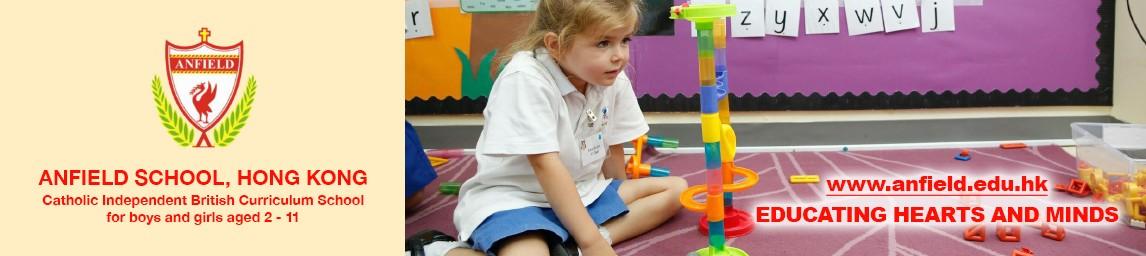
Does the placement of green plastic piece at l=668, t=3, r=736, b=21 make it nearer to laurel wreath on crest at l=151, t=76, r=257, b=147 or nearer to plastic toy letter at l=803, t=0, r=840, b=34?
laurel wreath on crest at l=151, t=76, r=257, b=147

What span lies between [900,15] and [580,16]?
108cm

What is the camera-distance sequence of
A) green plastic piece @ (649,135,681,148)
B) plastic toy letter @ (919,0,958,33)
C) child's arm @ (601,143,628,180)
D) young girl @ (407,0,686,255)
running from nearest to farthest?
young girl @ (407,0,686,255), child's arm @ (601,143,628,180), green plastic piece @ (649,135,681,148), plastic toy letter @ (919,0,958,33)

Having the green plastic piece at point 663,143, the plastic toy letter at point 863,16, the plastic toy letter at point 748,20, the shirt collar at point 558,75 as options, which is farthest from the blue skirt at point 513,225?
the plastic toy letter at point 863,16

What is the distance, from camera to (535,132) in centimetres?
95

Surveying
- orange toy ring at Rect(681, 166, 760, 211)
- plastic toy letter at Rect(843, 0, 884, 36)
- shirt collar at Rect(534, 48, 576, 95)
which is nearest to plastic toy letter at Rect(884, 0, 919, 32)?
plastic toy letter at Rect(843, 0, 884, 36)

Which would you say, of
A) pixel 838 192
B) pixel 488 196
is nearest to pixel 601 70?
pixel 488 196

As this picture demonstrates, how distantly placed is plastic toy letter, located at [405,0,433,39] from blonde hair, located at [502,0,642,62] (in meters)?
0.91

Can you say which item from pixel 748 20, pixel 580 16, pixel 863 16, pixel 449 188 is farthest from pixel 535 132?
pixel 863 16

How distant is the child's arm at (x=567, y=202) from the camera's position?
3.14 ft

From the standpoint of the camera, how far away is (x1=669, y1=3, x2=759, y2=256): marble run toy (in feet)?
2.87

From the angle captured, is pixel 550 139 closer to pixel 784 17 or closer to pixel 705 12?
pixel 705 12

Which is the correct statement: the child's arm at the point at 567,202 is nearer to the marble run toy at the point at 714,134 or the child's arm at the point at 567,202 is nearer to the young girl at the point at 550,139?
the young girl at the point at 550,139

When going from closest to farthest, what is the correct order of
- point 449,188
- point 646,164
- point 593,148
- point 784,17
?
point 593,148, point 449,188, point 646,164, point 784,17

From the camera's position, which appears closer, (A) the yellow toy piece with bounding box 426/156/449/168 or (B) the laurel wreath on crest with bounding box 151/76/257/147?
(B) the laurel wreath on crest with bounding box 151/76/257/147
